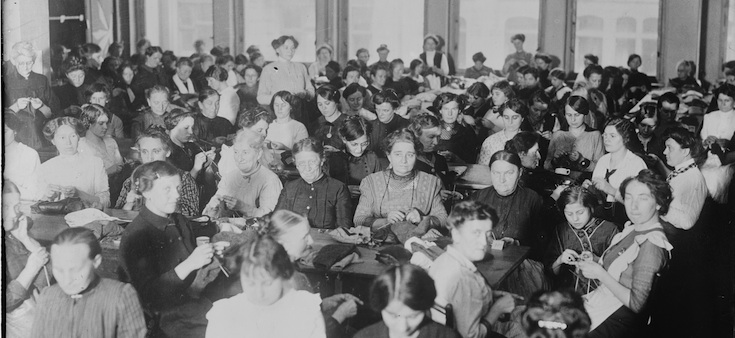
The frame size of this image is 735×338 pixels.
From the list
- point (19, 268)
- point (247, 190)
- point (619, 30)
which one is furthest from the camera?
point (619, 30)

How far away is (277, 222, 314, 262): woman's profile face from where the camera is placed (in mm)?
3504

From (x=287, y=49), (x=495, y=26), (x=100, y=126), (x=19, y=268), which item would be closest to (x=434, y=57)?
(x=495, y=26)

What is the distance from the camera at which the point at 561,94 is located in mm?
7543

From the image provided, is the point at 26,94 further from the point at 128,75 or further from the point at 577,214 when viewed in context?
the point at 128,75

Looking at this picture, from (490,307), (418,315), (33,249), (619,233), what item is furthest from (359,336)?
(33,249)

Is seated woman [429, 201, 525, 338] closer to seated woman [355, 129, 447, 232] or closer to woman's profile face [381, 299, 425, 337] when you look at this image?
woman's profile face [381, 299, 425, 337]

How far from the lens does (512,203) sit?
13.1ft

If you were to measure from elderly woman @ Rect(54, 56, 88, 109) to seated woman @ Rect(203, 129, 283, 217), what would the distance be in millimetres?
1078

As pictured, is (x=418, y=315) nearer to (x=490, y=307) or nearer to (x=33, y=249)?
(x=490, y=307)

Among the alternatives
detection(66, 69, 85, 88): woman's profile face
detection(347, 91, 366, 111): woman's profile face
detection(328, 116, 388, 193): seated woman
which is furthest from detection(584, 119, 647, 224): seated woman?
detection(66, 69, 85, 88): woman's profile face

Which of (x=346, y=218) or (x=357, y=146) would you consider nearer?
(x=346, y=218)

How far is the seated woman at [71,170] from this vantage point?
4.23m

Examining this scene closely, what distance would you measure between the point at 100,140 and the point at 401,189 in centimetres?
203

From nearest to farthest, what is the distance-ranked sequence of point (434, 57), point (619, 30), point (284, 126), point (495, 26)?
point (284, 126), point (619, 30), point (495, 26), point (434, 57)
